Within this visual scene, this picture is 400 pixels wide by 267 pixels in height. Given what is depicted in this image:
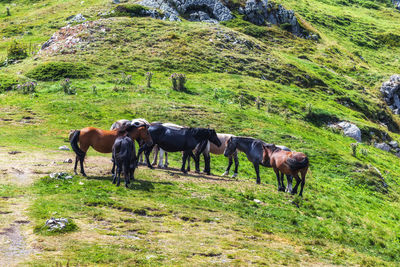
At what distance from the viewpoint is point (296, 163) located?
20594 millimetres

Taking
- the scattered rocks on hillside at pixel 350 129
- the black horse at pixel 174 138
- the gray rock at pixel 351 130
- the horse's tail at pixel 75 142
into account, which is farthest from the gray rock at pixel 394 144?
the horse's tail at pixel 75 142

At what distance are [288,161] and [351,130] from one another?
32.7 meters

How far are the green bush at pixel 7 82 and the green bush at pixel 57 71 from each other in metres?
2.54

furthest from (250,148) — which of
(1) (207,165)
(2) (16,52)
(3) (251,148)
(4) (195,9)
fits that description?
(4) (195,9)

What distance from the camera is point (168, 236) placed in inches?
493

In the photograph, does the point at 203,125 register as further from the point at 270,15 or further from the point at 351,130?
the point at 270,15

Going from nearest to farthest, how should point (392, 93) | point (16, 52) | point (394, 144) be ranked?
point (394, 144) → point (16, 52) → point (392, 93)

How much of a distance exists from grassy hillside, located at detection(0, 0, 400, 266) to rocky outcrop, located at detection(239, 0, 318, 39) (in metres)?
4.91

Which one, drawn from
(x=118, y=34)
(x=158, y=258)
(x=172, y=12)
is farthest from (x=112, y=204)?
(x=172, y=12)

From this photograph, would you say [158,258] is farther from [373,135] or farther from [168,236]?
[373,135]

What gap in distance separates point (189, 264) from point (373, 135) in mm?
49066

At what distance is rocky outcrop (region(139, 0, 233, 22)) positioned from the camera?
86.6m

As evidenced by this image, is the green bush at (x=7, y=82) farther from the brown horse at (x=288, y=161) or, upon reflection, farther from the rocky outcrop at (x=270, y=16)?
the rocky outcrop at (x=270, y=16)

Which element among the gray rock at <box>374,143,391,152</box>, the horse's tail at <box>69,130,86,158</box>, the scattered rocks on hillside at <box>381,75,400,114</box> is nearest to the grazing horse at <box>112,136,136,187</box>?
the horse's tail at <box>69,130,86,158</box>
